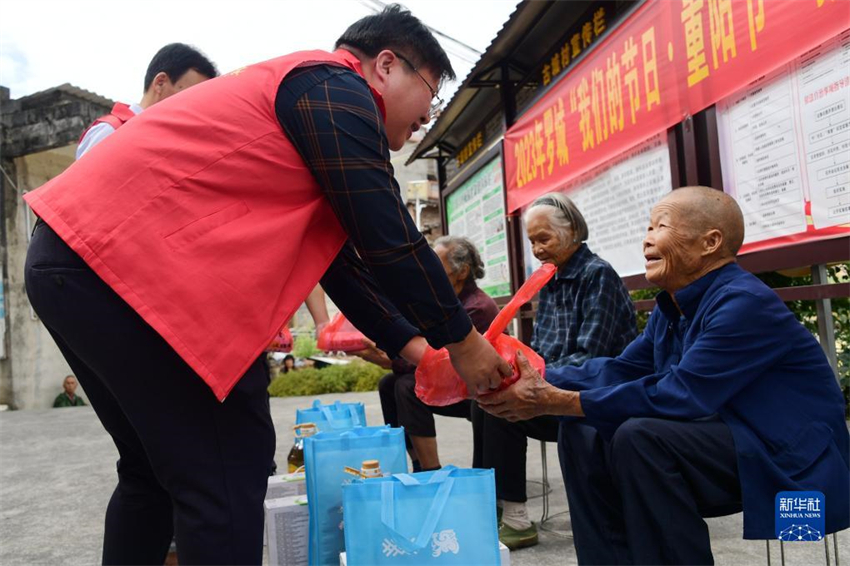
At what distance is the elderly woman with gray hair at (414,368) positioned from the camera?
3.24m

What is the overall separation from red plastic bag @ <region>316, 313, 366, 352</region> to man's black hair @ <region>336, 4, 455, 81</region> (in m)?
2.04

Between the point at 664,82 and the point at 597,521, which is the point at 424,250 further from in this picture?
the point at 664,82

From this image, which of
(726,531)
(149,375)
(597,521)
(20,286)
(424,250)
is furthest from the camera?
(20,286)

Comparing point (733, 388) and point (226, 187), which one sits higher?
point (226, 187)

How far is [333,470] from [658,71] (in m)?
2.52

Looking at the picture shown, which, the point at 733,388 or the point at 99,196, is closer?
the point at 99,196

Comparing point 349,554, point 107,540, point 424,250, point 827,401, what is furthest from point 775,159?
point 107,540

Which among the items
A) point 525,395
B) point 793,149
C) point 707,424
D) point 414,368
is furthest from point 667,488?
point 414,368

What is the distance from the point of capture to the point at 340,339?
3410 millimetres

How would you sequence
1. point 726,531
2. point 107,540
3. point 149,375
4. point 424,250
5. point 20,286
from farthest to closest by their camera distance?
point 20,286, point 726,531, point 107,540, point 424,250, point 149,375

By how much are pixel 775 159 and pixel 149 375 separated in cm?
A: 242

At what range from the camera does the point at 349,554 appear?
1575mm

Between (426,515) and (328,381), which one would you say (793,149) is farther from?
(328,381)

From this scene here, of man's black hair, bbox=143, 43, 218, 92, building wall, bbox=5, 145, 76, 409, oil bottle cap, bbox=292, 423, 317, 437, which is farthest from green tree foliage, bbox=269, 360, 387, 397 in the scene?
man's black hair, bbox=143, 43, 218, 92
